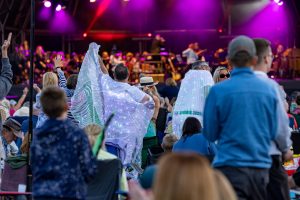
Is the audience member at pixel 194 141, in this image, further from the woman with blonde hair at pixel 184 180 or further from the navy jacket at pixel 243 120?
the woman with blonde hair at pixel 184 180

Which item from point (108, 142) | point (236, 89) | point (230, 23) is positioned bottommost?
point (108, 142)

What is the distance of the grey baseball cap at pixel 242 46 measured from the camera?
5.27 m

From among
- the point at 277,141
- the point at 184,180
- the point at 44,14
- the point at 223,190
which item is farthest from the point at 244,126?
the point at 44,14

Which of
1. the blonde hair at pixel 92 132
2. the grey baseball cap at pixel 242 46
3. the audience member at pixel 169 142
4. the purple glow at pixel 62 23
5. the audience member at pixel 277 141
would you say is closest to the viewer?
the grey baseball cap at pixel 242 46

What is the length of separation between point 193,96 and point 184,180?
17.8 ft

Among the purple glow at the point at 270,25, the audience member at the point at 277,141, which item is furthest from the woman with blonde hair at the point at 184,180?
the purple glow at the point at 270,25

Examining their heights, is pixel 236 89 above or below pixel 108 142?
above

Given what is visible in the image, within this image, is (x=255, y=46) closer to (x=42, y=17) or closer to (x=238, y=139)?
(x=238, y=139)

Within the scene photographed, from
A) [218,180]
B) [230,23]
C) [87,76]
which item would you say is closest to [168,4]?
[230,23]

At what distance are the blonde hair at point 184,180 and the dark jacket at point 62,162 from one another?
1.90 m

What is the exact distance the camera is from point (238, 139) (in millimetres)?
5156

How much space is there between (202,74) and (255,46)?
3.09 m

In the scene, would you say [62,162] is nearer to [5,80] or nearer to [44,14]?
[5,80]

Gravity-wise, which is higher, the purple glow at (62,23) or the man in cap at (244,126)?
the purple glow at (62,23)
